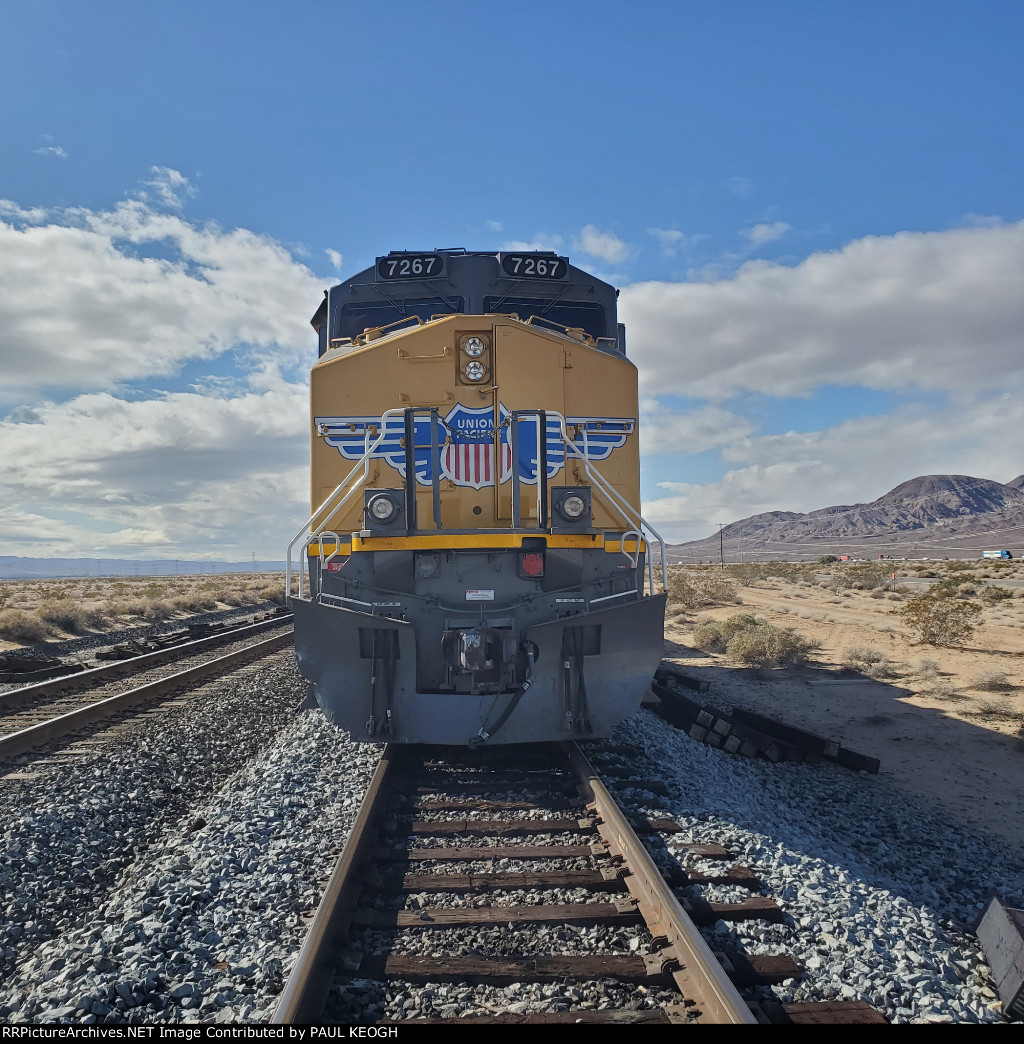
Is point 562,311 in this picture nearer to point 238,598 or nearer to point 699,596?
point 699,596

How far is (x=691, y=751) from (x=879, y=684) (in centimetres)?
636

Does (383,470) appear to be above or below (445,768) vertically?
above

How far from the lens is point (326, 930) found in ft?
9.86

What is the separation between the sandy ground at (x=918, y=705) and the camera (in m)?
6.23

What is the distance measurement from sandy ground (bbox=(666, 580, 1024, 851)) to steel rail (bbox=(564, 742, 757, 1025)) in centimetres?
310

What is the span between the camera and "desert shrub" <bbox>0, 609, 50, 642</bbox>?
16.4 m

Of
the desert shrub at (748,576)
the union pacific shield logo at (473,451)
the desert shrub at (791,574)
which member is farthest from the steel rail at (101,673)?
the desert shrub at (791,574)

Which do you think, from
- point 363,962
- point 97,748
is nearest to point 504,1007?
point 363,962

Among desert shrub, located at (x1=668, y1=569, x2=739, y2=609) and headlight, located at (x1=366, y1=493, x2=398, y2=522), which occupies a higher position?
headlight, located at (x1=366, y1=493, x2=398, y2=522)

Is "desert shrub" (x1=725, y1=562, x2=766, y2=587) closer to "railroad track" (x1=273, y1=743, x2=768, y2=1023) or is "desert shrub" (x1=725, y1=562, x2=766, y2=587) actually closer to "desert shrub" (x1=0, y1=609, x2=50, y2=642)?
"desert shrub" (x1=0, y1=609, x2=50, y2=642)

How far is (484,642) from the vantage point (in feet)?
16.8

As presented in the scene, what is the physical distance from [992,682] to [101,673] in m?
13.1

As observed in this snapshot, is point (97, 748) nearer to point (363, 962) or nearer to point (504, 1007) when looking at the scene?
point (363, 962)

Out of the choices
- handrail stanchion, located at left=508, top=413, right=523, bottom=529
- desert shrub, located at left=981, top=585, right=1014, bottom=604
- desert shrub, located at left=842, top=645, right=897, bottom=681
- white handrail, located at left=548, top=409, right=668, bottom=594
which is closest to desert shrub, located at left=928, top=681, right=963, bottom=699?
desert shrub, located at left=842, top=645, right=897, bottom=681
